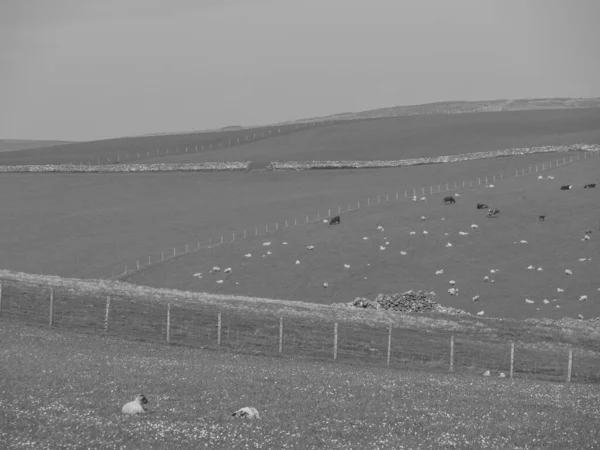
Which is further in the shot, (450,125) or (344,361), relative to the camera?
(450,125)

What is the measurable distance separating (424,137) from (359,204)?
44273 mm

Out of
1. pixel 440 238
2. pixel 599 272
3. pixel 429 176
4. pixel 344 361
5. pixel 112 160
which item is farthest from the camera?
pixel 112 160

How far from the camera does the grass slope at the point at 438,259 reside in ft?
205

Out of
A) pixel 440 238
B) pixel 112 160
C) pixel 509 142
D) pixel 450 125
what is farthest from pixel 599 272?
pixel 112 160

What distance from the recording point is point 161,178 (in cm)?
11881

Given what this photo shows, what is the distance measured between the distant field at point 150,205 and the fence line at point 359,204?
1.15 metres

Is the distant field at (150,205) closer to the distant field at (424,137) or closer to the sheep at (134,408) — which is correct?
the distant field at (424,137)

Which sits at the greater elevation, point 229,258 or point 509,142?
point 509,142

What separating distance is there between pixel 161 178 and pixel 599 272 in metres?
66.1

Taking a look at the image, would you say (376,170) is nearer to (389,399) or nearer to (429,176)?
(429,176)

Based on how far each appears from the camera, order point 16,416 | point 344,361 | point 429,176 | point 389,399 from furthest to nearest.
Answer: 1. point 429,176
2. point 344,361
3. point 389,399
4. point 16,416

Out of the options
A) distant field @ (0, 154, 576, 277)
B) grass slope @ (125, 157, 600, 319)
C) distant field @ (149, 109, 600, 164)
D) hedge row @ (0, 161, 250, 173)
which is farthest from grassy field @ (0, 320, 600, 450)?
hedge row @ (0, 161, 250, 173)

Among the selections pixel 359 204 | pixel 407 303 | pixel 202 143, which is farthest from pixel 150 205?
pixel 407 303

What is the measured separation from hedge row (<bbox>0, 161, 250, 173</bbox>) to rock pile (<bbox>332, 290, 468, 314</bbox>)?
62.8 m
